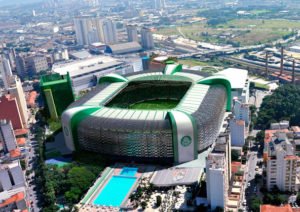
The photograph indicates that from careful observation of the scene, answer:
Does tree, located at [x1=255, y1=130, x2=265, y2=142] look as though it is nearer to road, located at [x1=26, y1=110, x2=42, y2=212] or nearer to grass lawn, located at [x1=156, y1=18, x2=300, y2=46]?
road, located at [x1=26, y1=110, x2=42, y2=212]

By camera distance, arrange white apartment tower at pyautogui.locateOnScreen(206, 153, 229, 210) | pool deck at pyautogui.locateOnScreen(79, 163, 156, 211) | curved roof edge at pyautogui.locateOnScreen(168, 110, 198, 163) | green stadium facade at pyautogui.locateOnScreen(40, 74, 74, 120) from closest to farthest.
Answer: white apartment tower at pyautogui.locateOnScreen(206, 153, 229, 210)
pool deck at pyautogui.locateOnScreen(79, 163, 156, 211)
curved roof edge at pyautogui.locateOnScreen(168, 110, 198, 163)
green stadium facade at pyautogui.locateOnScreen(40, 74, 74, 120)

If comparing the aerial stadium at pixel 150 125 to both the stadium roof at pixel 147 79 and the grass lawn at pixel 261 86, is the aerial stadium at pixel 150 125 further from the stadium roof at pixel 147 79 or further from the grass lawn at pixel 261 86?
the grass lawn at pixel 261 86

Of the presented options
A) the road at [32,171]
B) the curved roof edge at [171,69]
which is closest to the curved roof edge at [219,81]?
the curved roof edge at [171,69]

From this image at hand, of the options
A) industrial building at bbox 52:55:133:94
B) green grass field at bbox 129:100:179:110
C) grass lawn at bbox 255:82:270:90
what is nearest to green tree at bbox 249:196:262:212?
green grass field at bbox 129:100:179:110

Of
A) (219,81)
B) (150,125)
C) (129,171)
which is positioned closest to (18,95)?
(129,171)

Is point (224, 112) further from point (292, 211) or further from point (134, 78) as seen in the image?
point (292, 211)

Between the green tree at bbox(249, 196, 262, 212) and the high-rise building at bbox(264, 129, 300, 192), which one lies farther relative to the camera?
the high-rise building at bbox(264, 129, 300, 192)

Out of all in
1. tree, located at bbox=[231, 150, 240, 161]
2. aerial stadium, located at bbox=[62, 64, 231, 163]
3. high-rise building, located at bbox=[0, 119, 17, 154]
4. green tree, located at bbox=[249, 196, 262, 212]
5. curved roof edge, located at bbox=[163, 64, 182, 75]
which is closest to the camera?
green tree, located at bbox=[249, 196, 262, 212]

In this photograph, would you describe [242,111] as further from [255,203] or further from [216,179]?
[216,179]
